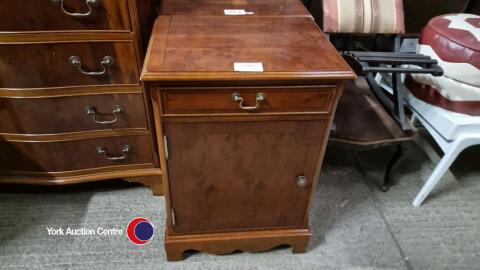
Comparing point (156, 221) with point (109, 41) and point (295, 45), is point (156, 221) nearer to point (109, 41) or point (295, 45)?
point (109, 41)

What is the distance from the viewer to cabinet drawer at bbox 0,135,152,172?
1.11 metres

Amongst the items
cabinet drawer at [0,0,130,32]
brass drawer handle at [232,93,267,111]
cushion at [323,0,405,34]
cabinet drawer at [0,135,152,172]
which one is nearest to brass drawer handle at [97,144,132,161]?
cabinet drawer at [0,135,152,172]

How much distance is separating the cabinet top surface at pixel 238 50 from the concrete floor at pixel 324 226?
0.73 metres

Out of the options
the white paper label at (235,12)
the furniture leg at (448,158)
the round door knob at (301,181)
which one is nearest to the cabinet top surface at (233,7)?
the white paper label at (235,12)

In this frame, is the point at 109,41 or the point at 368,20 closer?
the point at 109,41

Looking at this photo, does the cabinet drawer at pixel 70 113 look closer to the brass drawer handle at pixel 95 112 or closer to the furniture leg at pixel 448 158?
the brass drawer handle at pixel 95 112

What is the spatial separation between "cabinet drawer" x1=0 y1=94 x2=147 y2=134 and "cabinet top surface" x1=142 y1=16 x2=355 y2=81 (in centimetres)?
29

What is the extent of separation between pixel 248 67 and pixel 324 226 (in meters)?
0.82

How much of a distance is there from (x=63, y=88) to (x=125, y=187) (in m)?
0.56

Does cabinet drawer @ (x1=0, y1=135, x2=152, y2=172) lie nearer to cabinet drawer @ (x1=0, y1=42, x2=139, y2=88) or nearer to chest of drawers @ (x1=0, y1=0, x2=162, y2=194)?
chest of drawers @ (x1=0, y1=0, x2=162, y2=194)

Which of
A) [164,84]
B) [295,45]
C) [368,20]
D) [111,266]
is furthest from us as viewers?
[368,20]

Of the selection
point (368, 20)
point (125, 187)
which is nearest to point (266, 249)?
point (125, 187)

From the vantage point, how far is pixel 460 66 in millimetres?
1081

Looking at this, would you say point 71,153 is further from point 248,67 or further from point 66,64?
point 248,67
